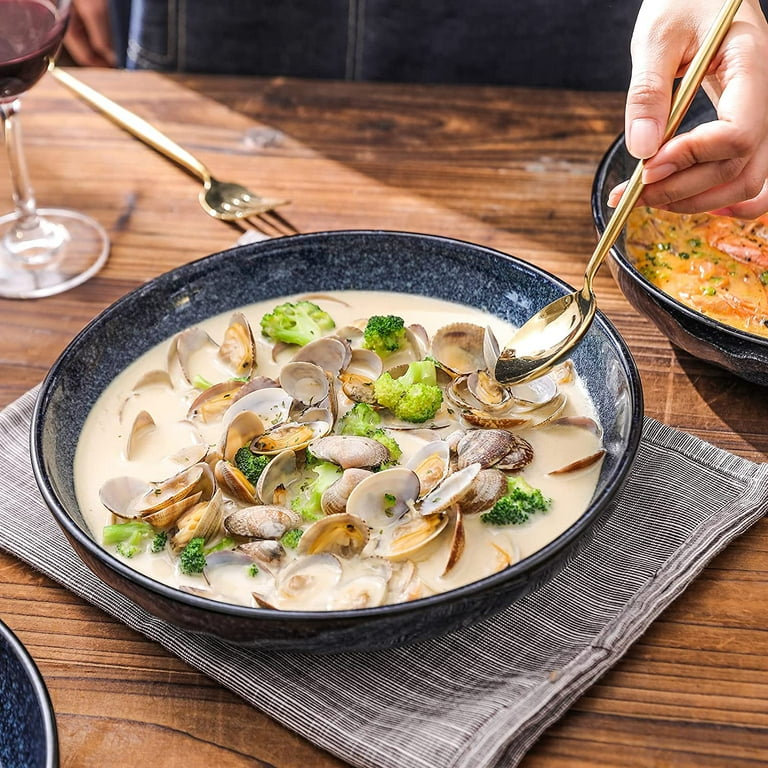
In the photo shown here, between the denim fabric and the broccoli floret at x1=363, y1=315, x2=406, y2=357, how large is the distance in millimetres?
1642

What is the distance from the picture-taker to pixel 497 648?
134cm

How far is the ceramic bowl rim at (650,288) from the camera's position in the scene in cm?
156

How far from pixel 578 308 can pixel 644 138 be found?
286 millimetres

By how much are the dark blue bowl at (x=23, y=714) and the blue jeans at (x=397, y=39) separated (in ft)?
7.97

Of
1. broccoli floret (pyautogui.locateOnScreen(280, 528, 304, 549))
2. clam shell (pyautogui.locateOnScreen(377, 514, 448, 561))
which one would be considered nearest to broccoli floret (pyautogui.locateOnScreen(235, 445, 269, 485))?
broccoli floret (pyautogui.locateOnScreen(280, 528, 304, 549))

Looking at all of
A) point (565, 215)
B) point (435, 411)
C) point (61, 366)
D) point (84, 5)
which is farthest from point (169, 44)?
point (435, 411)

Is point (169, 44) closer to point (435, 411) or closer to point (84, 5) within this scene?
point (84, 5)

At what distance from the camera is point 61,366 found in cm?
162

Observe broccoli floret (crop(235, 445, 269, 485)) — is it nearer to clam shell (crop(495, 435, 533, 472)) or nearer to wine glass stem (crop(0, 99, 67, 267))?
clam shell (crop(495, 435, 533, 472))

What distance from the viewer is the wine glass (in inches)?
74.0

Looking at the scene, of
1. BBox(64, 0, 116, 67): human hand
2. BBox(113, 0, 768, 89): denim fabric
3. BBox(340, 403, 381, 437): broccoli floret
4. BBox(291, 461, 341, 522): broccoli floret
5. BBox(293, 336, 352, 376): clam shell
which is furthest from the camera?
BBox(64, 0, 116, 67): human hand

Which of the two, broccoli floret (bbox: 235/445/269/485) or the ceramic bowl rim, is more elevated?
the ceramic bowl rim

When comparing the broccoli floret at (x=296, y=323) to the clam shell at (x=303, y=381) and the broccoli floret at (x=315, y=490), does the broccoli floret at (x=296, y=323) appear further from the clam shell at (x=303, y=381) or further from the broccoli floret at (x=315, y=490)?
Answer: the broccoli floret at (x=315, y=490)

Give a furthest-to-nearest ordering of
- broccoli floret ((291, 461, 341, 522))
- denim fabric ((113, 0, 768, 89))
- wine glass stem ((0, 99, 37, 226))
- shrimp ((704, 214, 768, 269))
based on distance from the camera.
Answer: denim fabric ((113, 0, 768, 89))
wine glass stem ((0, 99, 37, 226))
shrimp ((704, 214, 768, 269))
broccoli floret ((291, 461, 341, 522))
